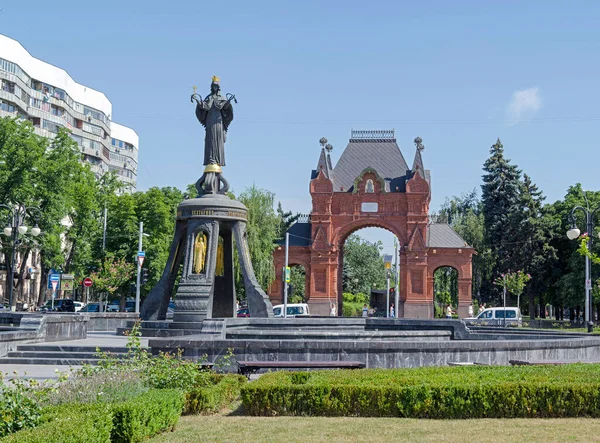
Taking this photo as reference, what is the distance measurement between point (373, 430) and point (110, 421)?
11.3 feet

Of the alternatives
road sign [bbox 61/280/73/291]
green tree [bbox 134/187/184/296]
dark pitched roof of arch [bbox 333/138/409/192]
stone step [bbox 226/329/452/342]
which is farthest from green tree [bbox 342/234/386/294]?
stone step [bbox 226/329/452/342]

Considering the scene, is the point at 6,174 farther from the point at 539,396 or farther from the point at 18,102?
the point at 539,396

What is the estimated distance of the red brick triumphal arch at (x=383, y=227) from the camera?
5900cm

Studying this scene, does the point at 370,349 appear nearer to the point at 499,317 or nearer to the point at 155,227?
the point at 499,317

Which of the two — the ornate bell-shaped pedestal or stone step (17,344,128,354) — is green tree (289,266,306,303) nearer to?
the ornate bell-shaped pedestal

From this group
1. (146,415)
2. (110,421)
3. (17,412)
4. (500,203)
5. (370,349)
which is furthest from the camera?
(500,203)

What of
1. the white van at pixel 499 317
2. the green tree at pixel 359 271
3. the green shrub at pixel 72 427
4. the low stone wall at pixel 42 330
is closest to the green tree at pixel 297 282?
the green tree at pixel 359 271

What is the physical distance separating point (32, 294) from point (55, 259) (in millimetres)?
24734

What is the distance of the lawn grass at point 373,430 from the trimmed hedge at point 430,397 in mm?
267

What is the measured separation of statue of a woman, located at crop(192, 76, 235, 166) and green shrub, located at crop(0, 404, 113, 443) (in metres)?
18.2

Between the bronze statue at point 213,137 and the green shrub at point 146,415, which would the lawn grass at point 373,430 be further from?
the bronze statue at point 213,137

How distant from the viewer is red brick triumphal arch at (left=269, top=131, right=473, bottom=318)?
194ft

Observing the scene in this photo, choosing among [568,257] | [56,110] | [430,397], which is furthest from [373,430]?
[56,110]

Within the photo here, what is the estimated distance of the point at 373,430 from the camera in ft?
32.0
